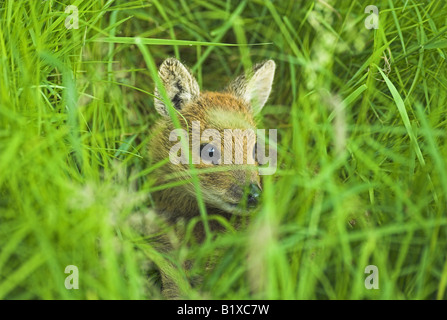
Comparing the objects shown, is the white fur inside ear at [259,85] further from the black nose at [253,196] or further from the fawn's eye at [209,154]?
the black nose at [253,196]

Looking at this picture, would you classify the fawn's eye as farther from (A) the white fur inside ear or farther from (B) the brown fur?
(A) the white fur inside ear

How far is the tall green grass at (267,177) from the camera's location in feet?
7.49

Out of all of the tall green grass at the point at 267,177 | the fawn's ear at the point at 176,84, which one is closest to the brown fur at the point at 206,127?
the fawn's ear at the point at 176,84

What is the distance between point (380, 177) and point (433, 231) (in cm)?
40

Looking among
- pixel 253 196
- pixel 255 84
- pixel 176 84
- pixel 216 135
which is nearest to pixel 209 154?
pixel 216 135

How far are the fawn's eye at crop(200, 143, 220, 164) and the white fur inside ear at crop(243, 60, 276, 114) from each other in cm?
63

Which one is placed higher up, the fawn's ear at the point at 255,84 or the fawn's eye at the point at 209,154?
the fawn's ear at the point at 255,84

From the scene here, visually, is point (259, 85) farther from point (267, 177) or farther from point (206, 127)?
point (267, 177)

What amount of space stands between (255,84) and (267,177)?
1126mm

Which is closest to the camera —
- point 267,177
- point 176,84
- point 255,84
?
point 267,177

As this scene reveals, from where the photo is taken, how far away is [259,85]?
12.5 ft

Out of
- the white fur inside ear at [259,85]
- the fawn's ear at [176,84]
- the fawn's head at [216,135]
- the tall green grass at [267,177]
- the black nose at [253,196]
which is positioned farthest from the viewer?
the white fur inside ear at [259,85]

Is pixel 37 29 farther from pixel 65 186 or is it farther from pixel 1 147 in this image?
pixel 65 186
